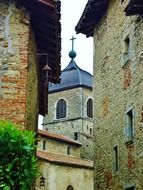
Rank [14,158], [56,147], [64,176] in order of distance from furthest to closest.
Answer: [56,147] → [64,176] → [14,158]

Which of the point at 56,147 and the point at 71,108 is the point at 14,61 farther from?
the point at 71,108

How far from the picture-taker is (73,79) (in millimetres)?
62406

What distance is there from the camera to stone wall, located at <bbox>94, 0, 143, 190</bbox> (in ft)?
51.7

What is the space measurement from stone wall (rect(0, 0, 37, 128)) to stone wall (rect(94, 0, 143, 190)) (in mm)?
5798

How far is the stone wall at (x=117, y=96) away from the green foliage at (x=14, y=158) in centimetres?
817

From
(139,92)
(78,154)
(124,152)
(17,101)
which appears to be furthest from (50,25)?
(78,154)

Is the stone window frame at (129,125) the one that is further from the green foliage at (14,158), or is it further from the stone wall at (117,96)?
the green foliage at (14,158)

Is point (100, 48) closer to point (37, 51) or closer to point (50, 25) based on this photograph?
point (37, 51)

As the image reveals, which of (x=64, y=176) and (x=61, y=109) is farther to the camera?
(x=61, y=109)

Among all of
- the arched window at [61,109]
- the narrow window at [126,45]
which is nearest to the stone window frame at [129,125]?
the narrow window at [126,45]

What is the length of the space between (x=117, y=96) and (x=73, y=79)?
44333mm

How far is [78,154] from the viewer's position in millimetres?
46594

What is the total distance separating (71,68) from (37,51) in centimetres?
5366

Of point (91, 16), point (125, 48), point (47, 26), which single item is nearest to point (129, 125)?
point (125, 48)
